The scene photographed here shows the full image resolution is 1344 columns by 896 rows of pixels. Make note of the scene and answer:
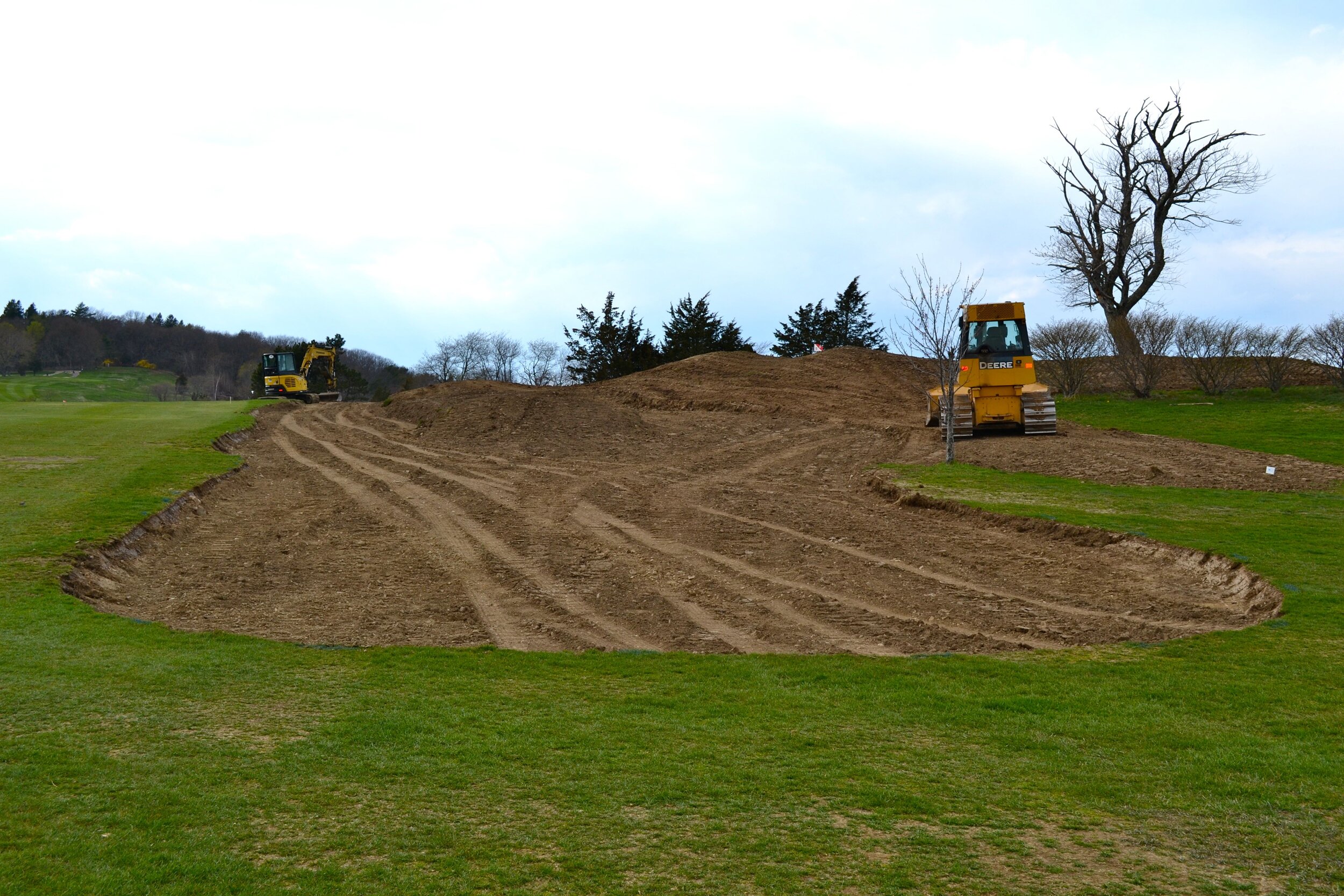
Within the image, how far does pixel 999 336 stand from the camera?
78.6ft

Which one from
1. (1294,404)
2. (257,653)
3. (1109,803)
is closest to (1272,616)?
(1109,803)

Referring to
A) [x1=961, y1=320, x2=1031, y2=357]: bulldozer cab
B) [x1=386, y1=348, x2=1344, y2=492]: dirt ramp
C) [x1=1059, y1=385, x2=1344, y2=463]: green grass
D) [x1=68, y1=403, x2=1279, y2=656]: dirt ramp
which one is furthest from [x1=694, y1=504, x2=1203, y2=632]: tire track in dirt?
[x1=1059, y1=385, x2=1344, y2=463]: green grass

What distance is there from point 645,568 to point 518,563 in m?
1.75

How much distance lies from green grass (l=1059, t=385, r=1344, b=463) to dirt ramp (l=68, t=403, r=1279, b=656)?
35.8 feet

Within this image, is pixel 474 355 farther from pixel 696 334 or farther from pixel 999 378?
pixel 999 378

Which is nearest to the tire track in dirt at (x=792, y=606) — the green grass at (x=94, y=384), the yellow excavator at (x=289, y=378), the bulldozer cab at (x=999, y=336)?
the bulldozer cab at (x=999, y=336)

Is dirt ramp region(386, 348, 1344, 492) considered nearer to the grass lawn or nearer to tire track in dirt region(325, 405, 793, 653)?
tire track in dirt region(325, 405, 793, 653)

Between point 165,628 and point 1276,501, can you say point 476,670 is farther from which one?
point 1276,501

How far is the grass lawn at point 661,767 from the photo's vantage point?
432 cm

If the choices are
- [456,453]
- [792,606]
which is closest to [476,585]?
[792,606]

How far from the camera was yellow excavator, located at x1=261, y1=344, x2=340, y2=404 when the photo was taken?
46.7m

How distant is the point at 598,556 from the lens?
1308 centimetres

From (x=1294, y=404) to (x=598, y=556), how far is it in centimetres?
2686

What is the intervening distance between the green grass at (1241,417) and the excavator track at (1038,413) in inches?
181
